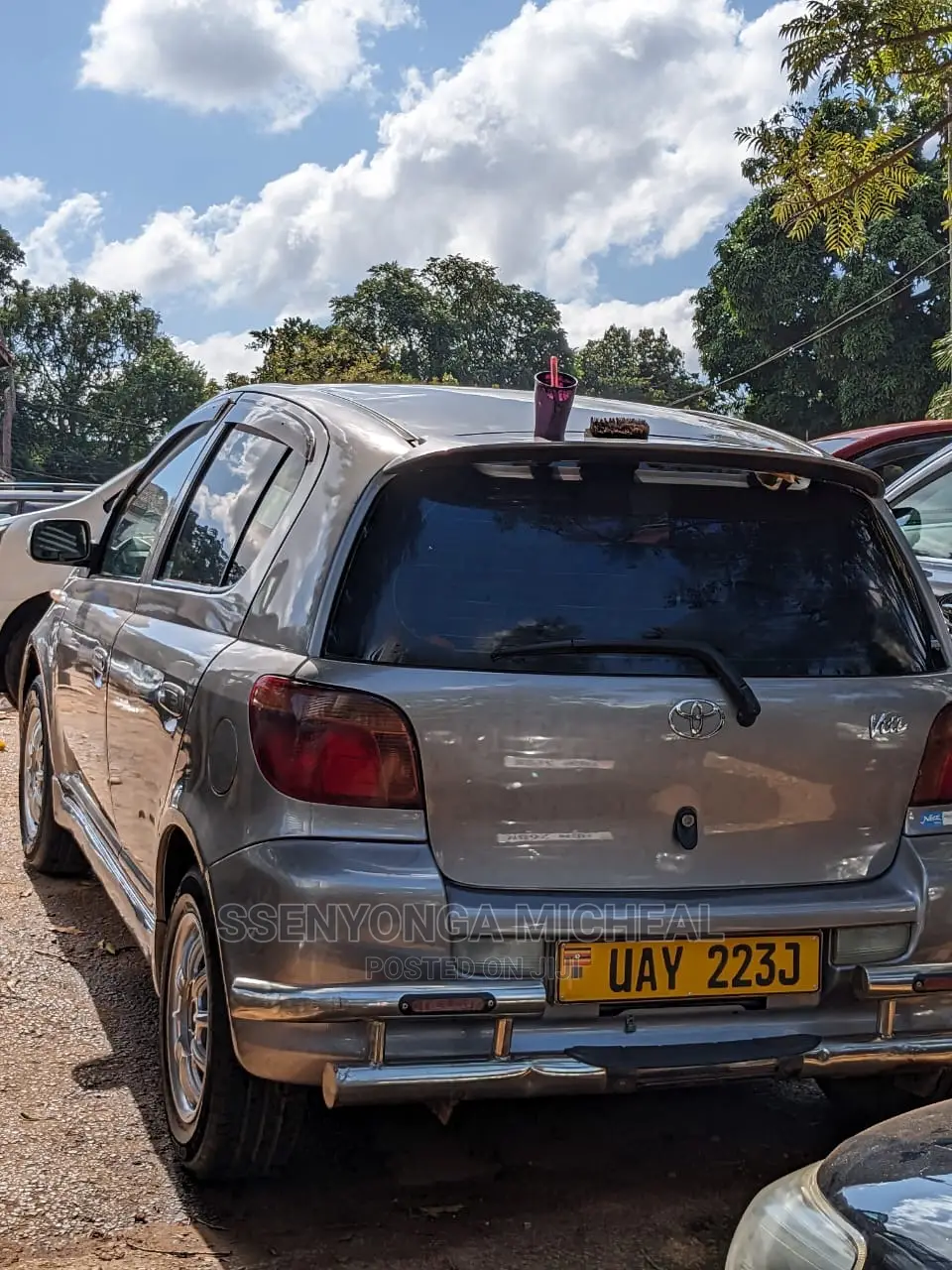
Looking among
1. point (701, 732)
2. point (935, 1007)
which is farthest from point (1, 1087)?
point (935, 1007)

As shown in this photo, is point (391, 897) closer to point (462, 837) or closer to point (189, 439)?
point (462, 837)

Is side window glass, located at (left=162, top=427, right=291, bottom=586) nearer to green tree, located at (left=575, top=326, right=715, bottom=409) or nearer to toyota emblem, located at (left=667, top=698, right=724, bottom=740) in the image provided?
toyota emblem, located at (left=667, top=698, right=724, bottom=740)

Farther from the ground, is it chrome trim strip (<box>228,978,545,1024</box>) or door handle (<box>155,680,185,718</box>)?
door handle (<box>155,680,185,718</box>)

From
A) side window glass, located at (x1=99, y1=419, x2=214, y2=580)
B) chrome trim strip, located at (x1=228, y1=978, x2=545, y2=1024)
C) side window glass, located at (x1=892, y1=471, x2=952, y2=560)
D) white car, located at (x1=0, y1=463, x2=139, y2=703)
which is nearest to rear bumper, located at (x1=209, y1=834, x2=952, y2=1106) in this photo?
chrome trim strip, located at (x1=228, y1=978, x2=545, y2=1024)

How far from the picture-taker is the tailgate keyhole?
114 inches

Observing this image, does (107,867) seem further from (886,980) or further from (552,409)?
(886,980)

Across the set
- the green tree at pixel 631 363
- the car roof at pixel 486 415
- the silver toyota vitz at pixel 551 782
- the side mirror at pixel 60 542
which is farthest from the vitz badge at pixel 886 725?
the green tree at pixel 631 363

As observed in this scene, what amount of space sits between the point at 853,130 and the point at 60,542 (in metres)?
5.17

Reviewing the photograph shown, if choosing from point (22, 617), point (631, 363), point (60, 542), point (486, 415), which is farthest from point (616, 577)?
point (631, 363)

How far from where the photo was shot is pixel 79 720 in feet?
15.6

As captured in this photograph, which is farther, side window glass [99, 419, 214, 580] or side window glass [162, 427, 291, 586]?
side window glass [99, 419, 214, 580]

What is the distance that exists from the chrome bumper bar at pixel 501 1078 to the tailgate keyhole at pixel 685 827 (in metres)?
0.44

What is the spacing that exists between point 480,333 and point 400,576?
80735 millimetres

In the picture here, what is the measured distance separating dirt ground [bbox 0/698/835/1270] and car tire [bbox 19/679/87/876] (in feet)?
4.68
